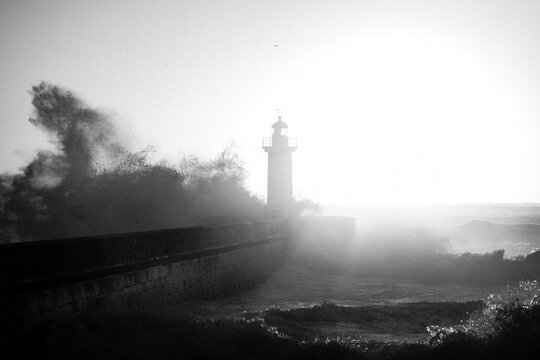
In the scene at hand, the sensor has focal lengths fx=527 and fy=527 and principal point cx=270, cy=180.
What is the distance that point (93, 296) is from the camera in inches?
298

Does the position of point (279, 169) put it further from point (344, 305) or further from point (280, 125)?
point (344, 305)

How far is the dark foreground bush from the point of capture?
6617 millimetres

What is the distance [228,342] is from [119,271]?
218cm

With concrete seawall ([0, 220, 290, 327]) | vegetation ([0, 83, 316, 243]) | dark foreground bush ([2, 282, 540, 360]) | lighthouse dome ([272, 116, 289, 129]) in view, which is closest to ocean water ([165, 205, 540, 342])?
concrete seawall ([0, 220, 290, 327])

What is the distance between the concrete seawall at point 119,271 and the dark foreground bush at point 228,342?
347 millimetres

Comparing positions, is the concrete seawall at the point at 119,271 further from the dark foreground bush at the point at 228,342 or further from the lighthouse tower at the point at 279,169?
the lighthouse tower at the point at 279,169

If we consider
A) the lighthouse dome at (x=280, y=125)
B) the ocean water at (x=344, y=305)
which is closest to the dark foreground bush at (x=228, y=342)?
the ocean water at (x=344, y=305)

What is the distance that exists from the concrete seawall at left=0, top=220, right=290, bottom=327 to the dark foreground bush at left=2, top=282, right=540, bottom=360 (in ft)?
1.14

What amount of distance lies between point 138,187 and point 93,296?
13.7 m

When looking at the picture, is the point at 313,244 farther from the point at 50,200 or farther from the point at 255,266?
the point at 50,200

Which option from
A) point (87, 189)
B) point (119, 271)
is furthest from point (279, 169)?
point (119, 271)

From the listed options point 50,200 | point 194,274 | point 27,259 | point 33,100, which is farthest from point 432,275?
point 33,100

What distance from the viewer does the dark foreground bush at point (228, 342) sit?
21.7 feet

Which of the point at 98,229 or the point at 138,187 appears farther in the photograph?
the point at 138,187
